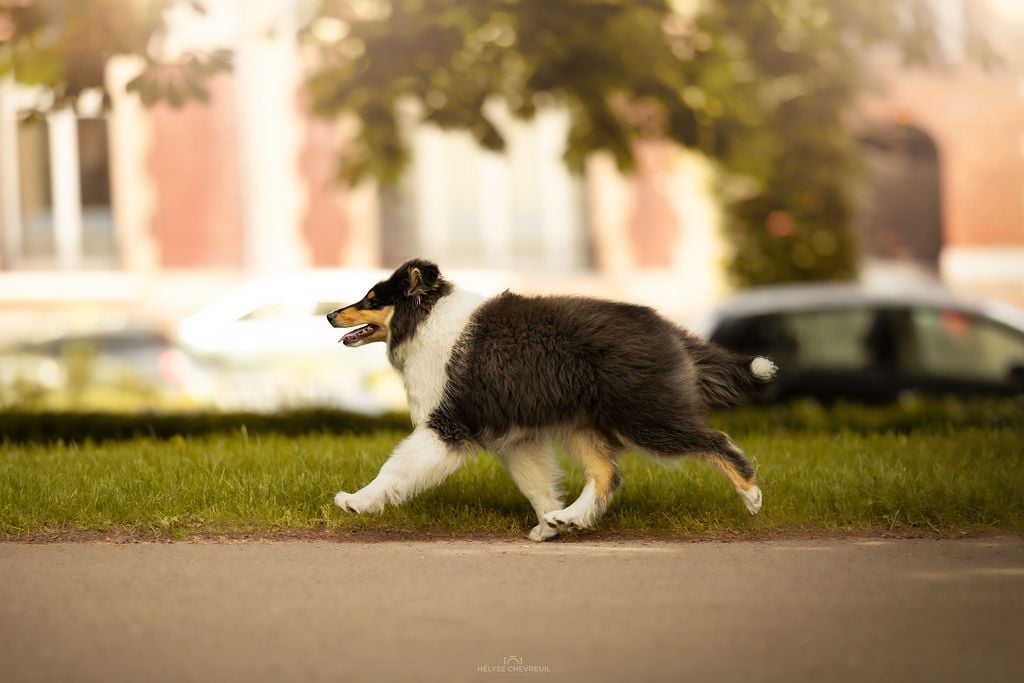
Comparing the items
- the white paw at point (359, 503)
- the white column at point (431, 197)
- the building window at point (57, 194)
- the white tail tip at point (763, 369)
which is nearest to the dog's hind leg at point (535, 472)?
the white paw at point (359, 503)

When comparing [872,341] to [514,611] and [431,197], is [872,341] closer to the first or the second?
[514,611]

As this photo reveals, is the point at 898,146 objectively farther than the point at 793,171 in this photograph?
Yes

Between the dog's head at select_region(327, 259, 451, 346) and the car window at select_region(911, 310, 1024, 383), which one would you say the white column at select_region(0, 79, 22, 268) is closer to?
the car window at select_region(911, 310, 1024, 383)

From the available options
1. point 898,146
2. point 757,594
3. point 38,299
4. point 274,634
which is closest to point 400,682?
point 274,634

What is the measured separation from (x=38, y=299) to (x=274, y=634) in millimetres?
17056

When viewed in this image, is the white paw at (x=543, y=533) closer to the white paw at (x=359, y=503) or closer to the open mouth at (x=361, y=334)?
the white paw at (x=359, y=503)

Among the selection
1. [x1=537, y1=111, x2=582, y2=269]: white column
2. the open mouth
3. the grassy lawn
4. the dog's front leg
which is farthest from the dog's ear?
[x1=537, y1=111, x2=582, y2=269]: white column

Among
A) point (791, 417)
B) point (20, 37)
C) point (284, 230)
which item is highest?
point (20, 37)

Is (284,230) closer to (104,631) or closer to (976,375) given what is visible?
(976,375)

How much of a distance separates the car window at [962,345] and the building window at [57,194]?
1313 cm

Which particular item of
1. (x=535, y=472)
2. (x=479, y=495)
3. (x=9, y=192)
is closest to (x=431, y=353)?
(x=535, y=472)

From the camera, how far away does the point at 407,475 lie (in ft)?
20.3

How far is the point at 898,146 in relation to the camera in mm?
24641

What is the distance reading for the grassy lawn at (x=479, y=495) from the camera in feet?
22.2
